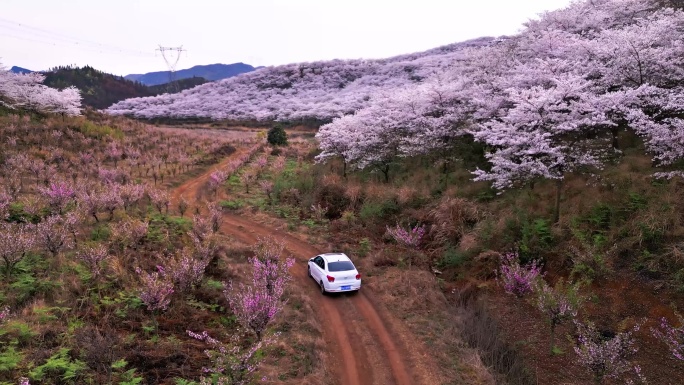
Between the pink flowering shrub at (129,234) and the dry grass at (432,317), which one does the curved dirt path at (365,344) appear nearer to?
the dry grass at (432,317)

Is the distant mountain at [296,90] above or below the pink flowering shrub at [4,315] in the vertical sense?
above

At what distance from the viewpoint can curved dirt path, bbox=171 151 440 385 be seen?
422 inches

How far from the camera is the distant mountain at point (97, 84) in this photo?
13362 cm

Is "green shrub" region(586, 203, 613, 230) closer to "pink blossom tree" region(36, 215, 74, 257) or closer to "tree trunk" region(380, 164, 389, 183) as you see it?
"tree trunk" region(380, 164, 389, 183)

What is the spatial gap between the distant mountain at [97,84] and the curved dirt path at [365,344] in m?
145

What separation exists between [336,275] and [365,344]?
3.58 meters

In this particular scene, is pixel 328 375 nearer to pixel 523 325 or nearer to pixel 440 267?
pixel 523 325

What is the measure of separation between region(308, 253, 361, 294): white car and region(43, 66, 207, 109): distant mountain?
144 meters

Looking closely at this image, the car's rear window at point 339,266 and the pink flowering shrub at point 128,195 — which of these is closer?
the car's rear window at point 339,266

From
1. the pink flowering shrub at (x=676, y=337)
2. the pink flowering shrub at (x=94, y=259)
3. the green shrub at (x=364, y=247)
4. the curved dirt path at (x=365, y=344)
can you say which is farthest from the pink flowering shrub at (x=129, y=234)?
the pink flowering shrub at (x=676, y=337)

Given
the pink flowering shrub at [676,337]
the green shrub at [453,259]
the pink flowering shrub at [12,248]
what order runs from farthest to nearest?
the green shrub at [453,259]
the pink flowering shrub at [12,248]
the pink flowering shrub at [676,337]

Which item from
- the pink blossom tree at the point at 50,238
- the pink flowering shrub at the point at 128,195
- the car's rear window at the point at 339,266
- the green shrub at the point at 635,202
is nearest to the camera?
the pink blossom tree at the point at 50,238

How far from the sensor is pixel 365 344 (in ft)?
40.3

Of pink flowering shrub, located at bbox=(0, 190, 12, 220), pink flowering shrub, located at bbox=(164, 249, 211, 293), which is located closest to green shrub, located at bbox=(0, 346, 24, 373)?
pink flowering shrub, located at bbox=(164, 249, 211, 293)
